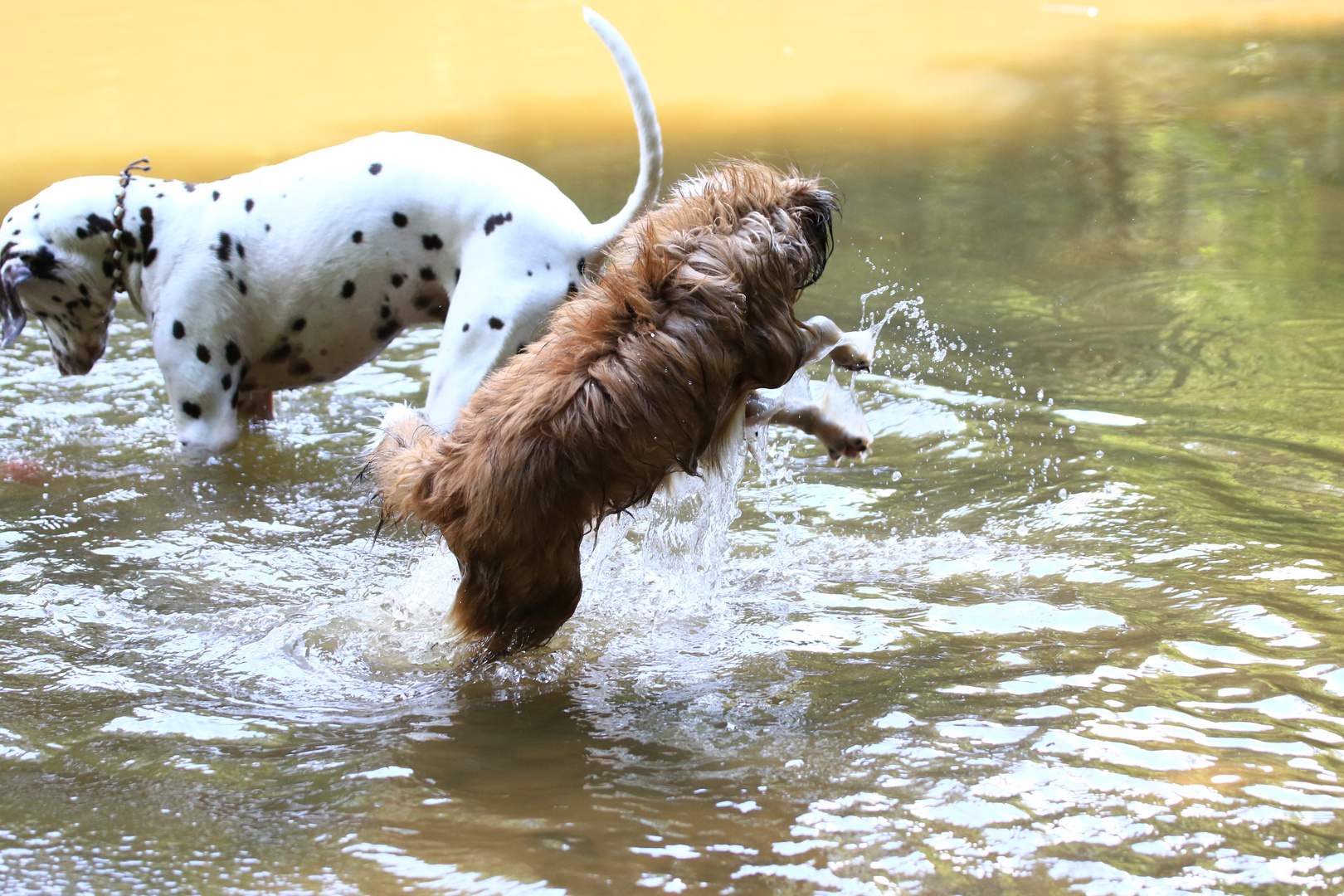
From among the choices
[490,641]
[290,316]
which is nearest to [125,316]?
[290,316]

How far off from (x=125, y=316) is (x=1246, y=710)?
5707mm

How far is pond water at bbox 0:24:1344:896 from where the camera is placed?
7.54ft

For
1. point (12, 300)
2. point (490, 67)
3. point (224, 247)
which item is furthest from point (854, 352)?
point (490, 67)

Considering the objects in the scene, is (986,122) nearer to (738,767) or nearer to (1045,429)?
(1045,429)

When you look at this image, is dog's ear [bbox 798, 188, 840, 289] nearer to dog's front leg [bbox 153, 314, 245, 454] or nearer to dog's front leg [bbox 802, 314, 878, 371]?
dog's front leg [bbox 802, 314, 878, 371]

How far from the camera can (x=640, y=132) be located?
158 inches

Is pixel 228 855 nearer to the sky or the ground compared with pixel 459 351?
nearer to the ground

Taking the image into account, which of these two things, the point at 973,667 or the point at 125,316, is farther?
the point at 125,316

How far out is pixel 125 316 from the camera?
21.2 ft

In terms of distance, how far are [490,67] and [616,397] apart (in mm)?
9793

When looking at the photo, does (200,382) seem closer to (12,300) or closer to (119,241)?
(119,241)

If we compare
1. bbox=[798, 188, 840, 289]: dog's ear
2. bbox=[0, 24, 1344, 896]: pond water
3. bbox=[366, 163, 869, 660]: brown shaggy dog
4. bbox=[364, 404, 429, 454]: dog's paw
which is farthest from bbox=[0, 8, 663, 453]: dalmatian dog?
bbox=[798, 188, 840, 289]: dog's ear

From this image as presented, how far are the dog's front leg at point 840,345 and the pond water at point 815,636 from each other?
1.45 feet

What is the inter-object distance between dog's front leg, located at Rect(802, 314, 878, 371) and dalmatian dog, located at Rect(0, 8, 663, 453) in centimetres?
87
